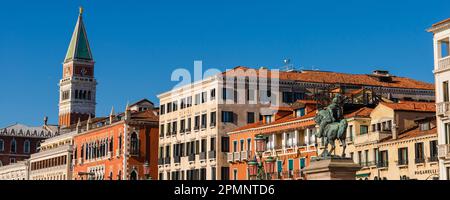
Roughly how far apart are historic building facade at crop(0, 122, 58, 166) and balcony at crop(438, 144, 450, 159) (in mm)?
104849

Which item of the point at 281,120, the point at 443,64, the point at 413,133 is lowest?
the point at 413,133

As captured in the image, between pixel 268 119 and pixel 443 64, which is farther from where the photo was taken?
pixel 268 119

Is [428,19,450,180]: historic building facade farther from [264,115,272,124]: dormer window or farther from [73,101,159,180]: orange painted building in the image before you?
[73,101,159,180]: orange painted building

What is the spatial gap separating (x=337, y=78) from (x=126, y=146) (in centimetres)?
2271

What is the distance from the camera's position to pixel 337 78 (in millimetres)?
77312

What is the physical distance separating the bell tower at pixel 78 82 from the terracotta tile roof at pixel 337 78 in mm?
103566

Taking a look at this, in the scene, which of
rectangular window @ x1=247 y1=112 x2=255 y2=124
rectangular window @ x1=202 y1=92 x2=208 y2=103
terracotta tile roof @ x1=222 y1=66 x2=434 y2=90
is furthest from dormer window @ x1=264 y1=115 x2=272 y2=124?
rectangular window @ x1=202 y1=92 x2=208 y2=103

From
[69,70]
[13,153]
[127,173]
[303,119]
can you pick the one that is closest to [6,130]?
[13,153]

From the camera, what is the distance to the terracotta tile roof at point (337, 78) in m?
75.7

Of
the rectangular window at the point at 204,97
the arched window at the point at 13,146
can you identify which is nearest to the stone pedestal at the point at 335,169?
the rectangular window at the point at 204,97

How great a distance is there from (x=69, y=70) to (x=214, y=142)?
4300 inches

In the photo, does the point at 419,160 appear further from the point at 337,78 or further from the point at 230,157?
the point at 337,78

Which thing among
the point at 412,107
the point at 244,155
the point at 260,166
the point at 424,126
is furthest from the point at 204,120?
the point at 260,166

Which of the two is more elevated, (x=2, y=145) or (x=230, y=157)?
(x=2, y=145)
